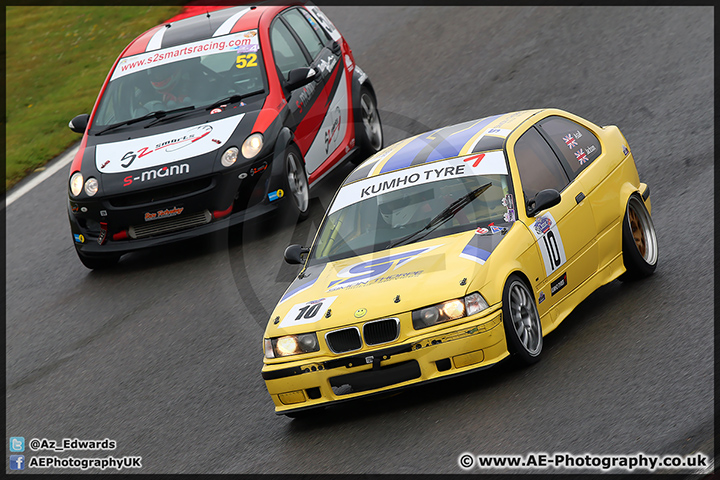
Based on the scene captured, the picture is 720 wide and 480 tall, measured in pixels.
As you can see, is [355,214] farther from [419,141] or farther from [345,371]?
[345,371]

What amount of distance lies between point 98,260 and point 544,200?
17.7 ft

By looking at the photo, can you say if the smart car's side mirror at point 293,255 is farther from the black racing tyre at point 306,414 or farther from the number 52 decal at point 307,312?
the black racing tyre at point 306,414

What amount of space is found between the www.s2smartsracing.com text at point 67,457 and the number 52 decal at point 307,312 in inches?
53.6

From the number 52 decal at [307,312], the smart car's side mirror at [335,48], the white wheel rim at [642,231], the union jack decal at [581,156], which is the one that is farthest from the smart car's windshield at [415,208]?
the smart car's side mirror at [335,48]

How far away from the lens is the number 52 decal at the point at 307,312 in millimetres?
6656

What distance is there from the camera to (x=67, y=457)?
23.1 ft

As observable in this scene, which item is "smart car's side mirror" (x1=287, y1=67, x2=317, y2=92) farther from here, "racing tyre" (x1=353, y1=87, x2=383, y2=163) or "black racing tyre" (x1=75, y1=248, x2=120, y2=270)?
"black racing tyre" (x1=75, y1=248, x2=120, y2=270)

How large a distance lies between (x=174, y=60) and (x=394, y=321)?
6.08 meters

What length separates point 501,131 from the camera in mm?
7961

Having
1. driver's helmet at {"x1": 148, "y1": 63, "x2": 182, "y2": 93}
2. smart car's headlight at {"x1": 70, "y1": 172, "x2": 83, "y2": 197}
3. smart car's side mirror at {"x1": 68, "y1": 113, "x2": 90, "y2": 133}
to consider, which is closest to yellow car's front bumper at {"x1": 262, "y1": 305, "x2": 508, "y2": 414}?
smart car's headlight at {"x1": 70, "y1": 172, "x2": 83, "y2": 197}

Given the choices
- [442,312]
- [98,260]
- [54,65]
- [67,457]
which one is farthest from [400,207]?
[54,65]

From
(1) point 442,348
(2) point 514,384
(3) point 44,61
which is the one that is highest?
(1) point 442,348
